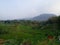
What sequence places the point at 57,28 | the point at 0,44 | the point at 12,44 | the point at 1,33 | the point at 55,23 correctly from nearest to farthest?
the point at 12,44 → the point at 0,44 → the point at 1,33 → the point at 57,28 → the point at 55,23

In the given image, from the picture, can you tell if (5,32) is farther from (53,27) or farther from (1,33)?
(53,27)

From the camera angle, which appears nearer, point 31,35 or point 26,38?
point 26,38

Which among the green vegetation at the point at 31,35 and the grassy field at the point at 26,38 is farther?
the green vegetation at the point at 31,35

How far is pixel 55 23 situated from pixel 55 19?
1842 mm

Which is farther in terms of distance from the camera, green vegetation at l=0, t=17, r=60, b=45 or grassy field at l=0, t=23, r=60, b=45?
green vegetation at l=0, t=17, r=60, b=45

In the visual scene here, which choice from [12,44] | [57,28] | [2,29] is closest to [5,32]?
[2,29]

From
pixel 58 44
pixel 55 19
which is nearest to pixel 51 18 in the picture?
pixel 55 19

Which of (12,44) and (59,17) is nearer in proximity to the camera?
(12,44)

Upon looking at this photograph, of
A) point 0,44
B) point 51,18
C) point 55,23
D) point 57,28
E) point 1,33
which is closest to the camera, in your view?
point 0,44

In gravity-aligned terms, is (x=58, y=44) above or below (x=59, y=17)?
below

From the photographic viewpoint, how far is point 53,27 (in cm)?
2995

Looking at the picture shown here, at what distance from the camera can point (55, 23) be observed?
31.1 m

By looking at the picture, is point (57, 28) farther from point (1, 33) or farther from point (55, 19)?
point (1, 33)

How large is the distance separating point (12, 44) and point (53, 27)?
621 inches
